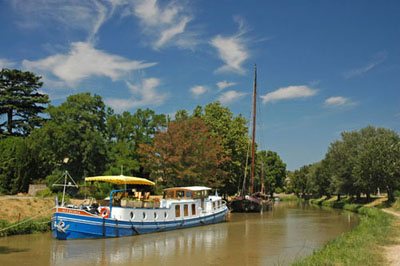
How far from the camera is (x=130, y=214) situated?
25.2 m

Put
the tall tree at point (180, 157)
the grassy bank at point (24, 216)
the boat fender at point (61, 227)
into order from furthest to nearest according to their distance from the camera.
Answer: the tall tree at point (180, 157) < the grassy bank at point (24, 216) < the boat fender at point (61, 227)

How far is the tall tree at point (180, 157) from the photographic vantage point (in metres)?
41.0

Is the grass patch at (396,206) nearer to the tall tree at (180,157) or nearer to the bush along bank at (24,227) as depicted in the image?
the tall tree at (180,157)

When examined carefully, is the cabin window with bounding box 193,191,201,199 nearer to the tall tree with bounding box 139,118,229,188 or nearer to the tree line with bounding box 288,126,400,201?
the tall tree with bounding box 139,118,229,188

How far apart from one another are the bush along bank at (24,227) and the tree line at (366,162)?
3842cm

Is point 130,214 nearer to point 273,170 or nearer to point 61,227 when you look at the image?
point 61,227

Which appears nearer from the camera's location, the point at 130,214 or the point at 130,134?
the point at 130,214

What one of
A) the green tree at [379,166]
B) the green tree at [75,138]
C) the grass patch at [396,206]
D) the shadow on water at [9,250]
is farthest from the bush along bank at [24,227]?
the green tree at [379,166]

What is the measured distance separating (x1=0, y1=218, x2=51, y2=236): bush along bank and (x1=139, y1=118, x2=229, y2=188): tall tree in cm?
1696

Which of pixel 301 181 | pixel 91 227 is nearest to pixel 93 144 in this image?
pixel 91 227

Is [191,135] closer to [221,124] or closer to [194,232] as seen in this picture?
[221,124]

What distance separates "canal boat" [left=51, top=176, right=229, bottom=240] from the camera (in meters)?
22.2

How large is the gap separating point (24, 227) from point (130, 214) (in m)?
7.14

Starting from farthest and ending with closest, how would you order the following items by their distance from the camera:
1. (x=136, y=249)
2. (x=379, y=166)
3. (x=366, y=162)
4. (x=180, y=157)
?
(x=366, y=162) < (x=379, y=166) < (x=180, y=157) < (x=136, y=249)
